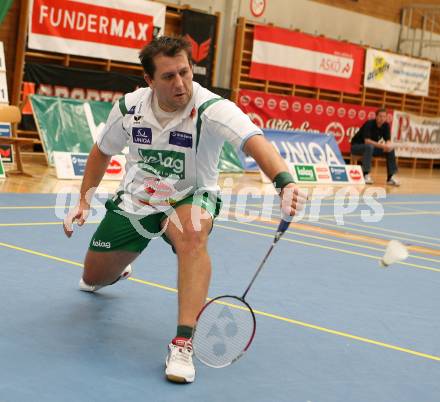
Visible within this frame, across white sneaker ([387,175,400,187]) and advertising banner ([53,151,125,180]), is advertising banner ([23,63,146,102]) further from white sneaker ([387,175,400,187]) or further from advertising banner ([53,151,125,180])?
white sneaker ([387,175,400,187])

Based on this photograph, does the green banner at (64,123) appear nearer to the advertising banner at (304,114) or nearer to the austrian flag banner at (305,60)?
the advertising banner at (304,114)

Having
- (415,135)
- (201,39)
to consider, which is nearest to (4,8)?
(201,39)

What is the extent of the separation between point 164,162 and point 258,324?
1.07 metres

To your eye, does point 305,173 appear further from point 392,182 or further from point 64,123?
point 64,123

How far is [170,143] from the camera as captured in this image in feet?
13.1

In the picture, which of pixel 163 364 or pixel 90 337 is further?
pixel 90 337

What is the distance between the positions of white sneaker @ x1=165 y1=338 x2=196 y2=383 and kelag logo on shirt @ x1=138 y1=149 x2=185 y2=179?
35.9 inches

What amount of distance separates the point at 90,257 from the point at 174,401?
5.15 ft

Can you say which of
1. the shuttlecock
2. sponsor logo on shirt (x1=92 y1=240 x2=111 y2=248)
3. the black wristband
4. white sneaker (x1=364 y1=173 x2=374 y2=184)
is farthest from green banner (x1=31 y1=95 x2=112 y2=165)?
the shuttlecock

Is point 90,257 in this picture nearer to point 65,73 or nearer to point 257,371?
point 257,371

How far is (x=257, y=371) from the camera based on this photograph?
3.65 meters

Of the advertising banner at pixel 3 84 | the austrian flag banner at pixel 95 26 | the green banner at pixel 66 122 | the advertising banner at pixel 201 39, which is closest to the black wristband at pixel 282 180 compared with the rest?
the advertising banner at pixel 3 84

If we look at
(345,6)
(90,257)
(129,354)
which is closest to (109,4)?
(345,6)

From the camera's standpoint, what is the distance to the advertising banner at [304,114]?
1759 cm
